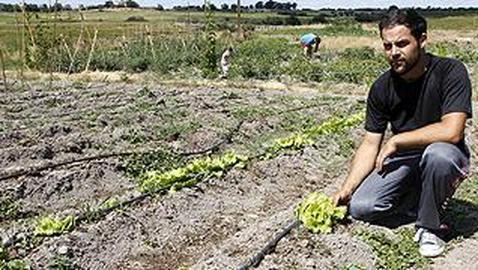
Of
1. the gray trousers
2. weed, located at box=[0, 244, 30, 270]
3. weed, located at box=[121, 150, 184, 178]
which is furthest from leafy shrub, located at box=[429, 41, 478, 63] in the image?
weed, located at box=[0, 244, 30, 270]

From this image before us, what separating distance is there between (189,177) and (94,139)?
2612 mm

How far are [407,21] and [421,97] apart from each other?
22.6 inches

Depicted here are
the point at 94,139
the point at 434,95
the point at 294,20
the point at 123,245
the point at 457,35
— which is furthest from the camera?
the point at 294,20

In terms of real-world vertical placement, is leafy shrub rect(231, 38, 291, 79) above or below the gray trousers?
below

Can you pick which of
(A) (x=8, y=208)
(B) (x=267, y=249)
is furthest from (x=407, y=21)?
(A) (x=8, y=208)

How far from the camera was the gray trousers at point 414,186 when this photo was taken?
4.58 meters

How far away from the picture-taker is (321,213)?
4.97 m

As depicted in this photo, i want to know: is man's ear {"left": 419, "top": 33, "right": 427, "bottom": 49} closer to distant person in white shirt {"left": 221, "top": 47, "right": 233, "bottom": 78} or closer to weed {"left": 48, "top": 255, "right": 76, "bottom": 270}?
weed {"left": 48, "top": 255, "right": 76, "bottom": 270}

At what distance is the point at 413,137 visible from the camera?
183 inches

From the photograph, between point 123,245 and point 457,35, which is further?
point 457,35

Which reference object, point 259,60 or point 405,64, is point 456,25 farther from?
point 405,64

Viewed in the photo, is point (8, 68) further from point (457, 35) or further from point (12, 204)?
point (457, 35)

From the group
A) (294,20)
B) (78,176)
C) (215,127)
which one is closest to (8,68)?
(215,127)

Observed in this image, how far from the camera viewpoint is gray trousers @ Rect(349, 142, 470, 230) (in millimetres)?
4578
